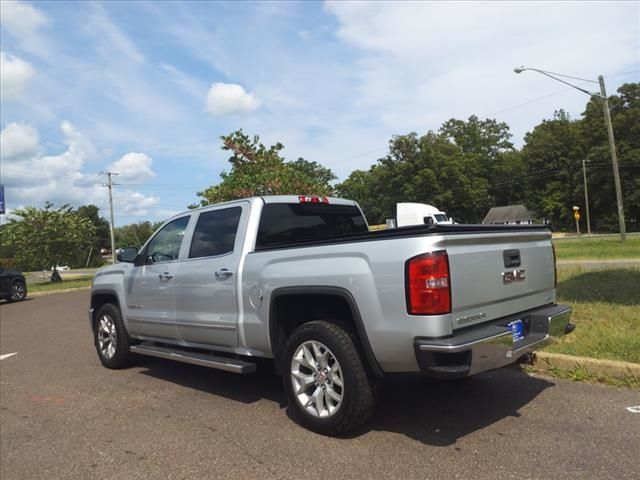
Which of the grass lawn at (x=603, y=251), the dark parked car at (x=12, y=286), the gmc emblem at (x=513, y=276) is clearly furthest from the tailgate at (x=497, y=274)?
the dark parked car at (x=12, y=286)

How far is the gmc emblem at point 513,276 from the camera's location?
13.4ft

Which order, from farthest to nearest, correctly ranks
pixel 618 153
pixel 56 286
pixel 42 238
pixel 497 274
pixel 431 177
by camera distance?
pixel 431 177
pixel 618 153
pixel 42 238
pixel 56 286
pixel 497 274

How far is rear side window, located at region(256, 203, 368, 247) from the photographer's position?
5172 millimetres

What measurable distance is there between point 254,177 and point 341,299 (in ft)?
43.9

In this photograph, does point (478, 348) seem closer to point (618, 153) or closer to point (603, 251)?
point (603, 251)

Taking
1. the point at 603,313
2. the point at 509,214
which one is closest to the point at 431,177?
the point at 509,214

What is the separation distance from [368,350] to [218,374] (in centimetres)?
301

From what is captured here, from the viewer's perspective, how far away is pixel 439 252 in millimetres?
3545

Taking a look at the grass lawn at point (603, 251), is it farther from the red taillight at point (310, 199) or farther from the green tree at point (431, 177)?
the green tree at point (431, 177)

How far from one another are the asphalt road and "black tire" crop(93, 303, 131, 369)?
1.72ft

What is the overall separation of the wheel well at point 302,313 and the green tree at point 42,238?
95.4ft

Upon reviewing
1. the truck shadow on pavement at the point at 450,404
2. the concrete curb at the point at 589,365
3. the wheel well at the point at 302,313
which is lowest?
the truck shadow on pavement at the point at 450,404

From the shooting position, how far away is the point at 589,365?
5148 mm

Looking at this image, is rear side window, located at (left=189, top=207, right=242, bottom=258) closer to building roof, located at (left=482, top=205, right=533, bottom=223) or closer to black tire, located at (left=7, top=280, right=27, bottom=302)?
black tire, located at (left=7, top=280, right=27, bottom=302)
